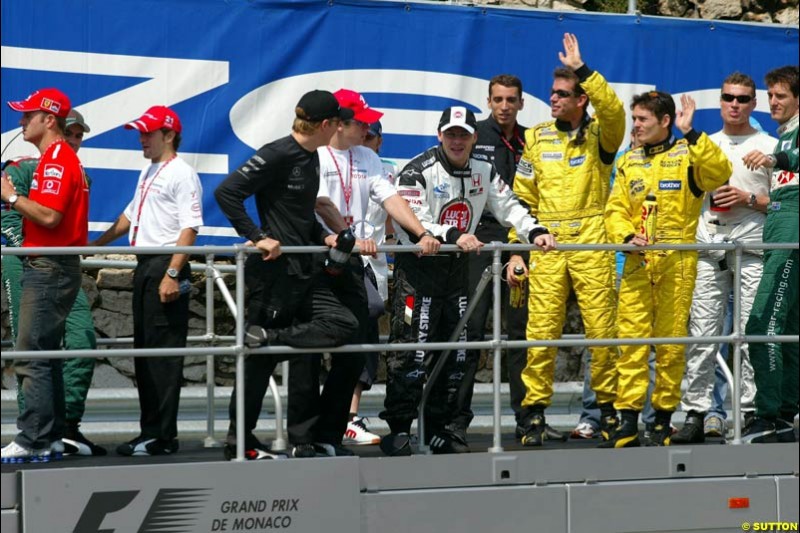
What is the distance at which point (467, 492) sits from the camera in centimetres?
625

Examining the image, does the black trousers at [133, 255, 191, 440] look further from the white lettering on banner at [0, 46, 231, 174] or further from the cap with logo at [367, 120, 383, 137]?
the white lettering on banner at [0, 46, 231, 174]

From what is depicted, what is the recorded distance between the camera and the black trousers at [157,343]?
6.64 m

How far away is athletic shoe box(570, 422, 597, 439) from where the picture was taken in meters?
7.70

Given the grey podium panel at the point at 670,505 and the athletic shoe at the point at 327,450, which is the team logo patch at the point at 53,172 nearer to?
the athletic shoe at the point at 327,450

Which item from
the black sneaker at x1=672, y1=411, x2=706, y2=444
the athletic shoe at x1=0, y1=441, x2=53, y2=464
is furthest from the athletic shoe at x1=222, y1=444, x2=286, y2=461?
the black sneaker at x1=672, y1=411, x2=706, y2=444

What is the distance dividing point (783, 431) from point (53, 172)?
13.0ft

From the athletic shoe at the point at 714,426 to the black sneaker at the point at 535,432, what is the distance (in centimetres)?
120

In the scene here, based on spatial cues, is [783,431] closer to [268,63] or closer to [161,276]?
[161,276]

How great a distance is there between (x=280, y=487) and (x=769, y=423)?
2669 millimetres

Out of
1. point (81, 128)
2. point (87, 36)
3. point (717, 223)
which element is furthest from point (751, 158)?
point (87, 36)

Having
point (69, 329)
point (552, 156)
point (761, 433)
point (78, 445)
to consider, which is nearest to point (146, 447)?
point (78, 445)

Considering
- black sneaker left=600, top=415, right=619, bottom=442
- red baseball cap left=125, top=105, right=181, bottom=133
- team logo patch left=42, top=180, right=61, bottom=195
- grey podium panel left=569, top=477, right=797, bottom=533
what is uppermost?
red baseball cap left=125, top=105, right=181, bottom=133

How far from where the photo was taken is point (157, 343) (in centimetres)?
671

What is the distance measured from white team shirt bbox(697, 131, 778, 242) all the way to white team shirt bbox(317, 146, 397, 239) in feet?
6.80
